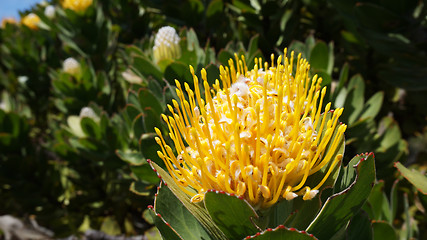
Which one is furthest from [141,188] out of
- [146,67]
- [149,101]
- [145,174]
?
[146,67]

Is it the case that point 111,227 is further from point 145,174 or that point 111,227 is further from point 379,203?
point 379,203

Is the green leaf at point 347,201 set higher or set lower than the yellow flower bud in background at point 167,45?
lower

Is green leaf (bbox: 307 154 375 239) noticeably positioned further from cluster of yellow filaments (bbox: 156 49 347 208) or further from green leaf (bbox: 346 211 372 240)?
green leaf (bbox: 346 211 372 240)

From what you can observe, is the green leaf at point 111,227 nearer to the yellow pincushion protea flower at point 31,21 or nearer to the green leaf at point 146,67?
the green leaf at point 146,67

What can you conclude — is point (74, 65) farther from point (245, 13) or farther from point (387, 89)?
point (387, 89)

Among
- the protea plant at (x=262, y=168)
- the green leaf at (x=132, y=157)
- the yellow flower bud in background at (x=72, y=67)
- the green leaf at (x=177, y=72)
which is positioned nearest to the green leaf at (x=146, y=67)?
the green leaf at (x=177, y=72)

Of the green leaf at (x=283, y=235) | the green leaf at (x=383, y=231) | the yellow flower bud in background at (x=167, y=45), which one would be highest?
the yellow flower bud in background at (x=167, y=45)

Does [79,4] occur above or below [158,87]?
above
